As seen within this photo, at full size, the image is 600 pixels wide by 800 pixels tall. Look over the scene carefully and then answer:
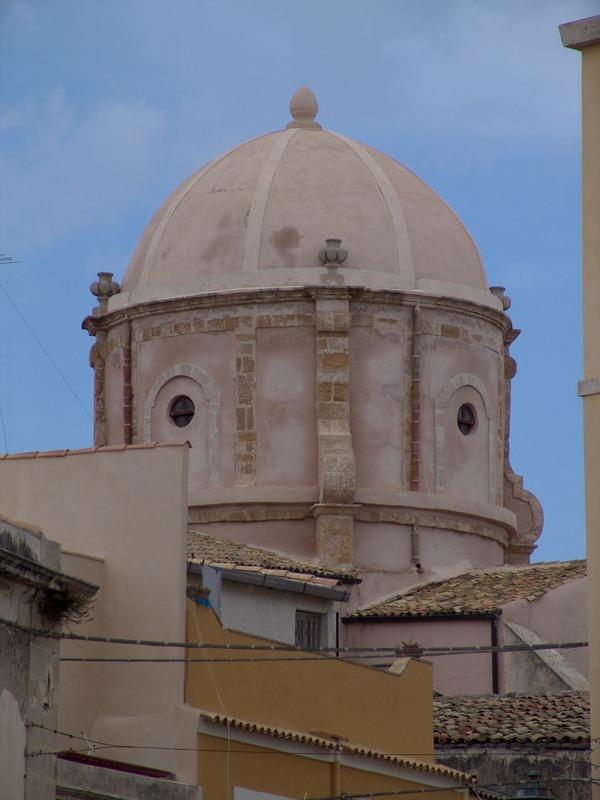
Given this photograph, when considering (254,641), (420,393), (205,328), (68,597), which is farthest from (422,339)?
(68,597)

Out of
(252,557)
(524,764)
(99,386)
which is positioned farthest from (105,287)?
(524,764)

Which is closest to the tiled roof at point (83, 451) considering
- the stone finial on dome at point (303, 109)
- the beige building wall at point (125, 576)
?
the beige building wall at point (125, 576)

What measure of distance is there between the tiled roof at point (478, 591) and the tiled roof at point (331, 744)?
8220 millimetres

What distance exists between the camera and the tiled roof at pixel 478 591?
129 ft

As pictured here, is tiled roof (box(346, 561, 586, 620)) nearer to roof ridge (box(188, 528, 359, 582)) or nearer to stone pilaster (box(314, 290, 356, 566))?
roof ridge (box(188, 528, 359, 582))

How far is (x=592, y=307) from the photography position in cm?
2736

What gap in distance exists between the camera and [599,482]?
2695cm

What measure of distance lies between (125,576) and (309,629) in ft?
20.0

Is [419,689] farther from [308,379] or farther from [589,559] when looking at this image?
[308,379]

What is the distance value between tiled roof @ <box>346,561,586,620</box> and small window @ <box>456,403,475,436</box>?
2.63 metres

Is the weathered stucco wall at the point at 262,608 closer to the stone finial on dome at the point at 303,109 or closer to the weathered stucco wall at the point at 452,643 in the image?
the weathered stucco wall at the point at 452,643

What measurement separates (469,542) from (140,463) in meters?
16.3

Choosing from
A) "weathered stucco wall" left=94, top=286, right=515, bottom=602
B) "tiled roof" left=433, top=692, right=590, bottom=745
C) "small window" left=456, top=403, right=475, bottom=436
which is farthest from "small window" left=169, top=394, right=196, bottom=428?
"tiled roof" left=433, top=692, right=590, bottom=745

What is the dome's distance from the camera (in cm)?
4231
